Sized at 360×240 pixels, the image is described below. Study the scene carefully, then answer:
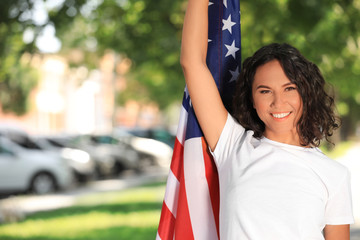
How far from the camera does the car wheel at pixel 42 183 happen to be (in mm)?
12836

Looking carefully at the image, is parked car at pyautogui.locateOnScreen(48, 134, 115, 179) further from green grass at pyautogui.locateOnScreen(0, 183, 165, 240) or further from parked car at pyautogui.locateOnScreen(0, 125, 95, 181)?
green grass at pyautogui.locateOnScreen(0, 183, 165, 240)

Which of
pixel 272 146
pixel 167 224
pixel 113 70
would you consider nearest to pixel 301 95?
pixel 272 146

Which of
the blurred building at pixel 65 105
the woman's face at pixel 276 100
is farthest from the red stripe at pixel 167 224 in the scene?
the blurred building at pixel 65 105

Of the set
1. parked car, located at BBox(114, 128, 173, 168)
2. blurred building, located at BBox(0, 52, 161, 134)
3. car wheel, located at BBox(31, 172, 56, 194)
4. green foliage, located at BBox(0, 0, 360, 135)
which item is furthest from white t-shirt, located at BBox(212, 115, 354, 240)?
blurred building, located at BBox(0, 52, 161, 134)

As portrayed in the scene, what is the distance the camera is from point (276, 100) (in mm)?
2059

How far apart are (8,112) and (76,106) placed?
333 inches

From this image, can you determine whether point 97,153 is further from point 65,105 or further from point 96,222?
point 65,105

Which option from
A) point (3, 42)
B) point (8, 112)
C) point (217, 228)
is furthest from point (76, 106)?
point (217, 228)

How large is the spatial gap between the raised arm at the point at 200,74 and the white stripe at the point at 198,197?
19cm

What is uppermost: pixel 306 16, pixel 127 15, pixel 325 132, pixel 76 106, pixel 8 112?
pixel 76 106

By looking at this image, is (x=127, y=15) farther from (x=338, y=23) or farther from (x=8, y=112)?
(x=8, y=112)

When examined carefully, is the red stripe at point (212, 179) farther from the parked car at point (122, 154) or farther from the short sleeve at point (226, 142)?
the parked car at point (122, 154)

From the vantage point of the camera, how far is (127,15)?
27.6 feet

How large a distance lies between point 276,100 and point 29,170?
11.2 metres
